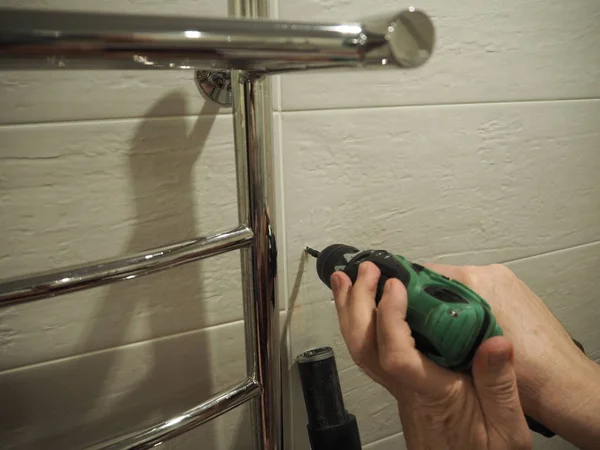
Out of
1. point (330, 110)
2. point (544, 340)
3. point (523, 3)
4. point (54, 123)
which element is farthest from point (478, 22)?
point (54, 123)

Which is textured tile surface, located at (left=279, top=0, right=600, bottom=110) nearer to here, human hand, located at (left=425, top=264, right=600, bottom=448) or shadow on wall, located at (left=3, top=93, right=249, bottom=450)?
shadow on wall, located at (left=3, top=93, right=249, bottom=450)

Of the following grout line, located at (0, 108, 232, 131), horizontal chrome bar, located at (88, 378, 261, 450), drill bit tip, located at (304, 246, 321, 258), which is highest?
grout line, located at (0, 108, 232, 131)

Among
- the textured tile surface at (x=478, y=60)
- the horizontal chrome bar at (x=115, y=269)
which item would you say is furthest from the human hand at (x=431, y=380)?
the textured tile surface at (x=478, y=60)

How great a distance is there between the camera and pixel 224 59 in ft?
0.74

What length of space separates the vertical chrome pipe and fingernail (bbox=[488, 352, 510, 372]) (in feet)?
0.62

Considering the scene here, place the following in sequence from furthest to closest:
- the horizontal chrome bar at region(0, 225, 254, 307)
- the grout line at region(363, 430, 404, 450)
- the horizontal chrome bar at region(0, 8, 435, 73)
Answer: the grout line at region(363, 430, 404, 450)
the horizontal chrome bar at region(0, 225, 254, 307)
the horizontal chrome bar at region(0, 8, 435, 73)

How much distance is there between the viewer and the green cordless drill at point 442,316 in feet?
1.00

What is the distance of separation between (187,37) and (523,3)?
0.53 meters

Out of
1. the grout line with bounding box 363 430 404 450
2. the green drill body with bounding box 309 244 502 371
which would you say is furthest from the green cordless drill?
the grout line with bounding box 363 430 404 450

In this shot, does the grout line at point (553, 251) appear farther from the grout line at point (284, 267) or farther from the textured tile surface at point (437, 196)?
the grout line at point (284, 267)

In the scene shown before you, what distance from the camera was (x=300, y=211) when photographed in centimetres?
49

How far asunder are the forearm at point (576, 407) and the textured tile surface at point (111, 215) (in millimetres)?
351

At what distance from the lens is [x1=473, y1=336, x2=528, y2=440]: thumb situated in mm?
295

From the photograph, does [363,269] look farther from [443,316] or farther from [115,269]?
[115,269]
